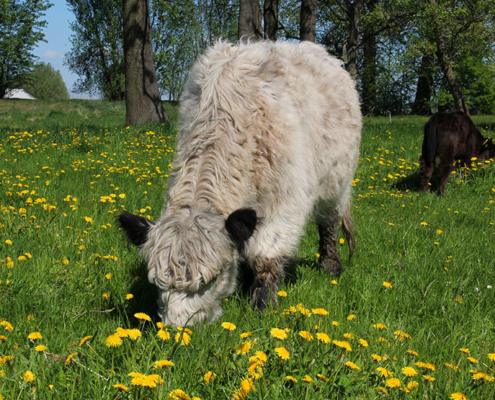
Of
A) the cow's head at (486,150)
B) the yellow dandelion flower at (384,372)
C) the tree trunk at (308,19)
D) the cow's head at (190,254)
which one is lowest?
the yellow dandelion flower at (384,372)

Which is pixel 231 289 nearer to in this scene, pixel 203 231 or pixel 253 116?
pixel 203 231

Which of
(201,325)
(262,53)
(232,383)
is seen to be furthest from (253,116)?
(232,383)

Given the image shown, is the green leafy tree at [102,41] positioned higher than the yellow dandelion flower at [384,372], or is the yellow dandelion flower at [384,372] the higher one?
the green leafy tree at [102,41]

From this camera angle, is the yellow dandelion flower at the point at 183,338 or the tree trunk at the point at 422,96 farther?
the tree trunk at the point at 422,96

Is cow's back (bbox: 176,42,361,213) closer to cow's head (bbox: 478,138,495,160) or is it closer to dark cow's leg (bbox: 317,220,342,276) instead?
dark cow's leg (bbox: 317,220,342,276)

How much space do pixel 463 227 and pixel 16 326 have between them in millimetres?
5868

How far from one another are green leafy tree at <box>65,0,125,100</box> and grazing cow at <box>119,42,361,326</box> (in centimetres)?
4682

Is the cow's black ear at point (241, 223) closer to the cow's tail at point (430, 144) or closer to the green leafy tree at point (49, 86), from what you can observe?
the cow's tail at point (430, 144)

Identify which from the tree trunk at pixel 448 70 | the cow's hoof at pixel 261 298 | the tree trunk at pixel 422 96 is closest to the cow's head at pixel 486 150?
the cow's hoof at pixel 261 298

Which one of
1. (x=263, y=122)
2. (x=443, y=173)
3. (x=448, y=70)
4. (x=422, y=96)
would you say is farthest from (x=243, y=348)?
(x=422, y=96)

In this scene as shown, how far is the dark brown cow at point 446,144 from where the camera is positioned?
364 inches

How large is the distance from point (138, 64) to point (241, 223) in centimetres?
1218

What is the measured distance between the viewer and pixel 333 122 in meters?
4.57

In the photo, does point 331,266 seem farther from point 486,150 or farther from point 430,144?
point 486,150
